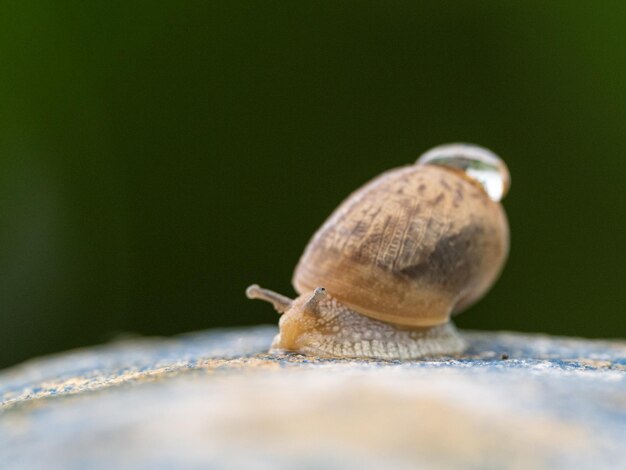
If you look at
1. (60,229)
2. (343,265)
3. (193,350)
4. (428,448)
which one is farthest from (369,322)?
(60,229)

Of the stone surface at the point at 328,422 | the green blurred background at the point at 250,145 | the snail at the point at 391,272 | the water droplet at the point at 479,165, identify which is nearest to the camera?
the stone surface at the point at 328,422

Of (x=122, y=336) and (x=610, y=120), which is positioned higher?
(x=610, y=120)

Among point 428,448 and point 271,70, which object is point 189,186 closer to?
point 271,70

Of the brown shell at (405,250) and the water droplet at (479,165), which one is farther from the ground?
the water droplet at (479,165)

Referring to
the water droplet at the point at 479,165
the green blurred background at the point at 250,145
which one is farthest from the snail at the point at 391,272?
the green blurred background at the point at 250,145

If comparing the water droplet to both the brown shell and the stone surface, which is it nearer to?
the brown shell

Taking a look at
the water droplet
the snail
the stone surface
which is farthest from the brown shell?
the stone surface

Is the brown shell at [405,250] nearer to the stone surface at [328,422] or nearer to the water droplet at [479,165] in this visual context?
the water droplet at [479,165]
